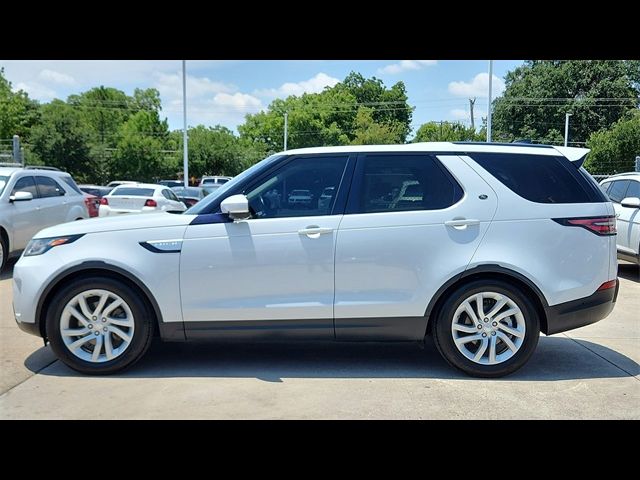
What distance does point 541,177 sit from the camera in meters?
4.57

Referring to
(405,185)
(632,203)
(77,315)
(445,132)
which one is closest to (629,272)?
(632,203)

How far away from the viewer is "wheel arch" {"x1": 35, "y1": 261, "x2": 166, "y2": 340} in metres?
4.34

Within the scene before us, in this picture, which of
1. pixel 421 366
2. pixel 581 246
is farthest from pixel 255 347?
pixel 581 246

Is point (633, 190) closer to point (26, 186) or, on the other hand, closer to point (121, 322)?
point (121, 322)

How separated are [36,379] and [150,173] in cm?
4740

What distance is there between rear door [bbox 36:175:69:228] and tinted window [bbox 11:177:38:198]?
Result: 121mm

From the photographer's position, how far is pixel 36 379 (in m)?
4.37

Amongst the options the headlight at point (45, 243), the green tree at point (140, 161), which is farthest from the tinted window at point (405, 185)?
the green tree at point (140, 161)

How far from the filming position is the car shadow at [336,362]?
453cm

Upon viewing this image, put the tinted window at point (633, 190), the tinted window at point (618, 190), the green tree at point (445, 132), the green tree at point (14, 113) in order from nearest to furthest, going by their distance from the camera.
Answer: the tinted window at point (633, 190) < the tinted window at point (618, 190) < the green tree at point (445, 132) < the green tree at point (14, 113)

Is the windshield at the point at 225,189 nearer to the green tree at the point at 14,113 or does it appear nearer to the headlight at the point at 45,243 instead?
the headlight at the point at 45,243

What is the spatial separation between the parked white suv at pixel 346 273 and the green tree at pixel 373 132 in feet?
131

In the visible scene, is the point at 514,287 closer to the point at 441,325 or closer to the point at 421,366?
the point at 441,325

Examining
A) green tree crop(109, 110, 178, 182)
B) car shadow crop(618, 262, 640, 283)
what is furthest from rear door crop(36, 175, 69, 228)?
green tree crop(109, 110, 178, 182)
